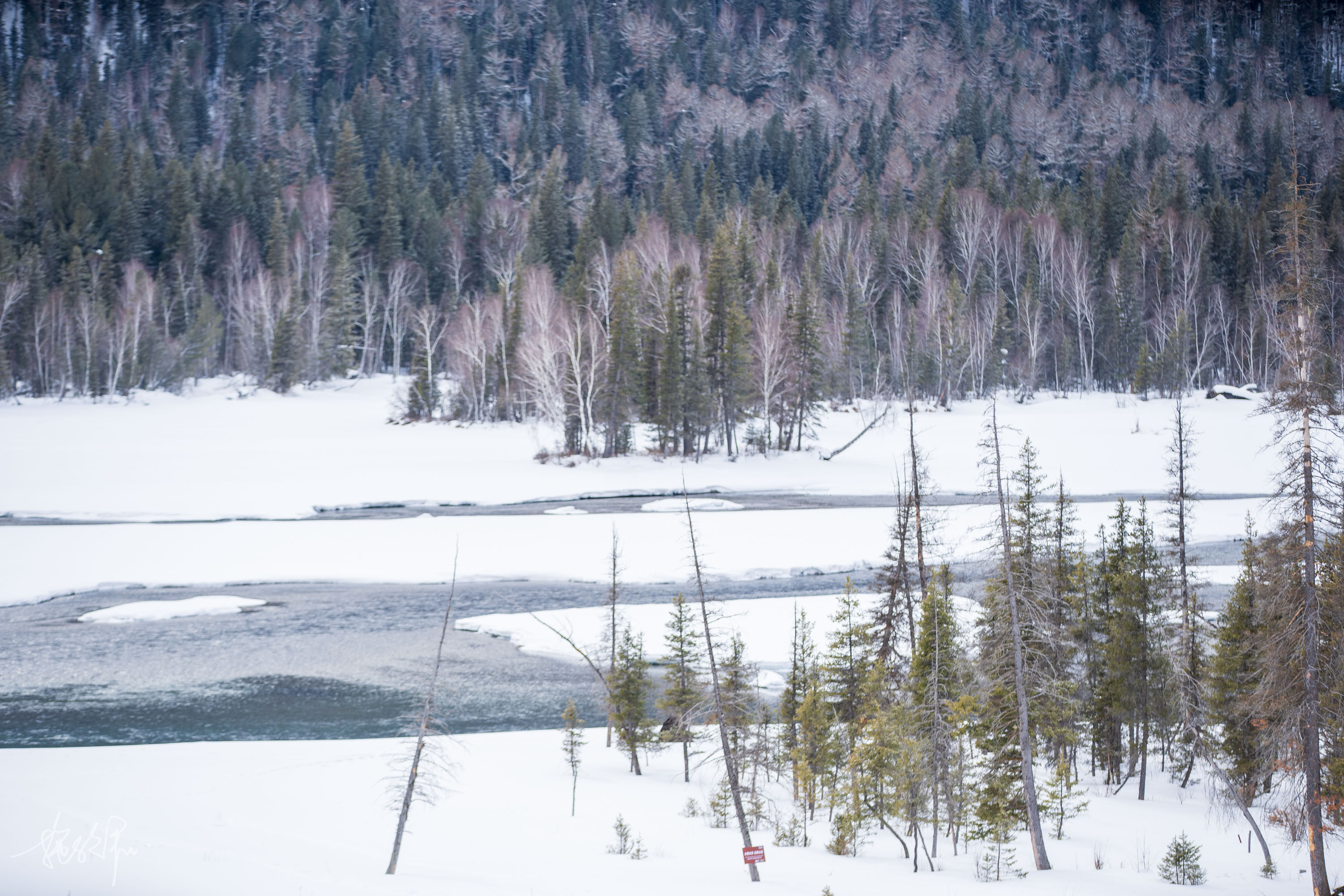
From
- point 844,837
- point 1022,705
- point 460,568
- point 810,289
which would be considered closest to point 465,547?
point 460,568

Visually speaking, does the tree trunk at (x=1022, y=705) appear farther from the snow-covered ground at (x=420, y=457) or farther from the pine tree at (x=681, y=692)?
the snow-covered ground at (x=420, y=457)

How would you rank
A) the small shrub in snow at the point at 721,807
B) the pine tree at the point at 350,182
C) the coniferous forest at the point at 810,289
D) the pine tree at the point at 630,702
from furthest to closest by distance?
1. the pine tree at the point at 350,182
2. the pine tree at the point at 630,702
3. the small shrub in snow at the point at 721,807
4. the coniferous forest at the point at 810,289

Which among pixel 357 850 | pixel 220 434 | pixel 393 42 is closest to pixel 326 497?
pixel 220 434

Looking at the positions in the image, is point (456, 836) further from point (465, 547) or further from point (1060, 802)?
point (465, 547)

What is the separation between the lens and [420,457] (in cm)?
5538

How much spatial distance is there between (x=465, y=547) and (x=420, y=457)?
20.3 metres

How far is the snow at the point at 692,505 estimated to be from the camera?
144ft

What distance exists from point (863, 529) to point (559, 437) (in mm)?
25076

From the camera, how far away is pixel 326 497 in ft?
150

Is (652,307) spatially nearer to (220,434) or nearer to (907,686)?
(220,434)

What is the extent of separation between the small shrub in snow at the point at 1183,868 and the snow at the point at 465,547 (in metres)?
16.4

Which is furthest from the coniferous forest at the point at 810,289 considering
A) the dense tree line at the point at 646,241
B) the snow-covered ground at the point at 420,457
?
the snow-covered ground at the point at 420,457

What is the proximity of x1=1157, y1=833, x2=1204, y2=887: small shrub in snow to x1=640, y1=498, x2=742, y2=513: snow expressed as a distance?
29.7 m

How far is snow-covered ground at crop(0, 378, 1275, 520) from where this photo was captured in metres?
45.4
